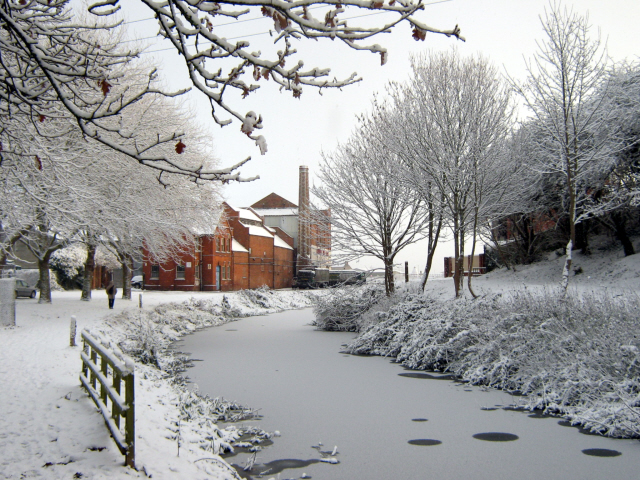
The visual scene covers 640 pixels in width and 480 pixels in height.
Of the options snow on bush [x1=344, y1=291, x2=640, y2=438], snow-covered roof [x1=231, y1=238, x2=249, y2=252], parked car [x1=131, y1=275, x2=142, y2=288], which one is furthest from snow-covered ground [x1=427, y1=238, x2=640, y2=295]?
parked car [x1=131, y1=275, x2=142, y2=288]

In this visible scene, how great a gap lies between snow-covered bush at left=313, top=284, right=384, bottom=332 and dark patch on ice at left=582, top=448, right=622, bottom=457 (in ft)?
47.0

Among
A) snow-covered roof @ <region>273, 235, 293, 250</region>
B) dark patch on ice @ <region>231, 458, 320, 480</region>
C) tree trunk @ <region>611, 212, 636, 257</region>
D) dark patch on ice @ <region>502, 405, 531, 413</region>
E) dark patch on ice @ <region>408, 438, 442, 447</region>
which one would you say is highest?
snow-covered roof @ <region>273, 235, 293, 250</region>

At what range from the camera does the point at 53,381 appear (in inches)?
318

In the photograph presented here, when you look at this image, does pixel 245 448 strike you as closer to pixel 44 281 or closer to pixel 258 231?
pixel 44 281

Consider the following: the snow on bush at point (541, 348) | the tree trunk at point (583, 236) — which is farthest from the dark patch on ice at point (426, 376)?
the tree trunk at point (583, 236)

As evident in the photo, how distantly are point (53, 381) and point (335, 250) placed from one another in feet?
48.2

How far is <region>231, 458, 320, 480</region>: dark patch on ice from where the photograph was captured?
17.9 feet

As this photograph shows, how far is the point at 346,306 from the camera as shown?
2131 cm

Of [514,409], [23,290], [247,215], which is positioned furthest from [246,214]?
[514,409]

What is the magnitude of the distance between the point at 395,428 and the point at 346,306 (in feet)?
46.2

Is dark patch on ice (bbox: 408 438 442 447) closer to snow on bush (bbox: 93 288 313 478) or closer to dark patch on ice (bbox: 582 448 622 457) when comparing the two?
dark patch on ice (bbox: 582 448 622 457)

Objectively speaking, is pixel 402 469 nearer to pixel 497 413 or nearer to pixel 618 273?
pixel 497 413

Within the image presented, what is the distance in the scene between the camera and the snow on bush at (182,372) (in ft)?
20.4

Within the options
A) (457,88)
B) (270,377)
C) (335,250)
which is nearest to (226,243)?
(335,250)
